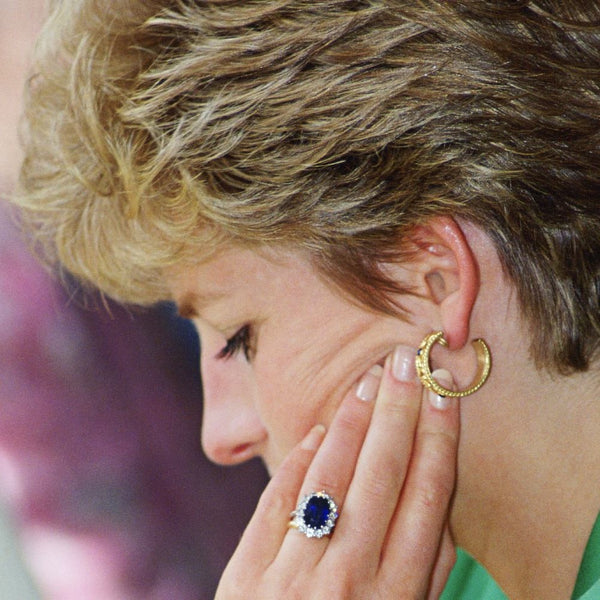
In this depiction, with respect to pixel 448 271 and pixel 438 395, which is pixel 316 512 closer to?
pixel 438 395

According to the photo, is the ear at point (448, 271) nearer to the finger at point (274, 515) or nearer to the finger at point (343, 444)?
the finger at point (343, 444)

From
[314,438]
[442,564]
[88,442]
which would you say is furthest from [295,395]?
[88,442]

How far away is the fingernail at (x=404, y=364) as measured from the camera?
0.91m

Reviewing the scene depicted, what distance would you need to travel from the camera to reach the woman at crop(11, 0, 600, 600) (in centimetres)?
82

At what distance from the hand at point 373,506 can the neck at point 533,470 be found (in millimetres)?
36

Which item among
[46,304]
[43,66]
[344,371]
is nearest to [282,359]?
[344,371]

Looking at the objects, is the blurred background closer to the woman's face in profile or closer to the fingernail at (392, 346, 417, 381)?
the woman's face in profile

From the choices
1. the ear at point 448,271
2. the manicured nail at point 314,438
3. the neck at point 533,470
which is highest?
the ear at point 448,271

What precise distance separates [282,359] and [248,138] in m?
0.26

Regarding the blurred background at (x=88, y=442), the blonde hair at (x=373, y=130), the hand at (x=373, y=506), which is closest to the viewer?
the blonde hair at (x=373, y=130)

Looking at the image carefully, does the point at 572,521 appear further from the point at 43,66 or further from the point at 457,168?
the point at 43,66

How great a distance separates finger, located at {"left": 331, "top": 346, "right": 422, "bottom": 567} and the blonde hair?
97 millimetres

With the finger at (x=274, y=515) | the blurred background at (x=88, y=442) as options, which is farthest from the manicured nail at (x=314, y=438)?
the blurred background at (x=88, y=442)

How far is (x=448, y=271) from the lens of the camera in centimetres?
88
